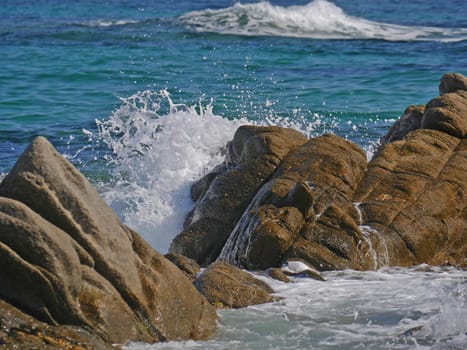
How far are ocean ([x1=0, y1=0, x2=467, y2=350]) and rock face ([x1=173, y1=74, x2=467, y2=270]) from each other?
1.25 feet

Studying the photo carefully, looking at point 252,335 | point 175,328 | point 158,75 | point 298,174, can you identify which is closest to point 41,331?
point 175,328

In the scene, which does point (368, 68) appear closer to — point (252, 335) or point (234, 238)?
point (234, 238)

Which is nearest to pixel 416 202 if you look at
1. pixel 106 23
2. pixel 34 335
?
pixel 34 335

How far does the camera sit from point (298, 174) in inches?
389

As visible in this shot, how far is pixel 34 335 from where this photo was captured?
5680 mm

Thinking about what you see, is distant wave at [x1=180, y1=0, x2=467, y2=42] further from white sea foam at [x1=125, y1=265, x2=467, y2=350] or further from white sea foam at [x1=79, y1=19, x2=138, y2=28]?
white sea foam at [x1=125, y1=265, x2=467, y2=350]

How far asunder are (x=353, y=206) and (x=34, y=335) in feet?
14.8

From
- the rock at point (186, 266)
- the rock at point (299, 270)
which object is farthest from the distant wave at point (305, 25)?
the rock at point (186, 266)

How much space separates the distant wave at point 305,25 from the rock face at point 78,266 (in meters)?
22.1

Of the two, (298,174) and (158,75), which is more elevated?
(298,174)

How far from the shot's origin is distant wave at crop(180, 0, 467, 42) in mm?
28891

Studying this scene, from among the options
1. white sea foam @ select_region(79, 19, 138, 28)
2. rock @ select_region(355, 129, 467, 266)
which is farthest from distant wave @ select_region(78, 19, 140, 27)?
rock @ select_region(355, 129, 467, 266)

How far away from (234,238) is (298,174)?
996mm

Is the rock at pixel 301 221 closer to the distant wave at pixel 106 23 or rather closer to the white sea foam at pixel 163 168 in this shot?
the white sea foam at pixel 163 168
